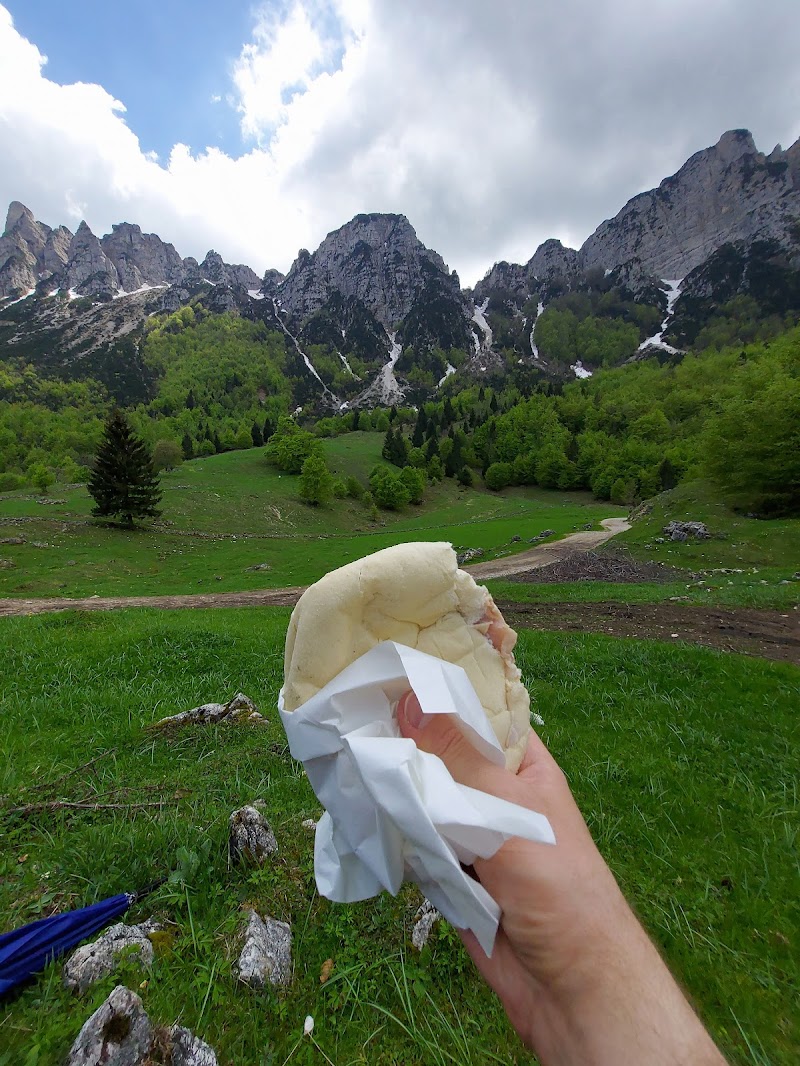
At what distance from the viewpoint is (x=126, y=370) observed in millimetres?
158000

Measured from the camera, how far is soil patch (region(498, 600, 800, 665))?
9.13 m

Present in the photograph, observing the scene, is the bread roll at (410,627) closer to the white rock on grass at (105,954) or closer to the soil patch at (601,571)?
the white rock on grass at (105,954)

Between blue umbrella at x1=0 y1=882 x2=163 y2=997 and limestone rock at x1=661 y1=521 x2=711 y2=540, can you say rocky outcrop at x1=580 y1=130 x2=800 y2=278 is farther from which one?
blue umbrella at x1=0 y1=882 x2=163 y2=997

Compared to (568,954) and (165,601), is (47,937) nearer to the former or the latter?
(568,954)

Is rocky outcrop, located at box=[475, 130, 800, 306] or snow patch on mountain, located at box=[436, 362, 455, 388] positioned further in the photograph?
snow patch on mountain, located at box=[436, 362, 455, 388]

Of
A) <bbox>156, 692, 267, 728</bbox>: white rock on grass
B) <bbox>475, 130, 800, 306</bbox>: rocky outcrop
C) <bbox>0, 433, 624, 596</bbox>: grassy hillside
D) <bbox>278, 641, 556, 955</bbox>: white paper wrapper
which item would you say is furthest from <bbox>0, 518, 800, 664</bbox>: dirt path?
<bbox>475, 130, 800, 306</bbox>: rocky outcrop

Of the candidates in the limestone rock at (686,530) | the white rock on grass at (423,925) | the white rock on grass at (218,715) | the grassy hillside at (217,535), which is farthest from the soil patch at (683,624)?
the grassy hillside at (217,535)

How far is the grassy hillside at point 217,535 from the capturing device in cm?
2352

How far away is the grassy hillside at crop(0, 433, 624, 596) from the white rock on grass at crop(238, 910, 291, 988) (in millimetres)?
20818

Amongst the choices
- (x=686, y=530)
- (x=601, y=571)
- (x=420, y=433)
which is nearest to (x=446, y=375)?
(x=420, y=433)

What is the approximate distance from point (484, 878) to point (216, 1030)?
4.91 ft

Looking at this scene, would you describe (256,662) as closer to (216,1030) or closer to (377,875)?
(216,1030)

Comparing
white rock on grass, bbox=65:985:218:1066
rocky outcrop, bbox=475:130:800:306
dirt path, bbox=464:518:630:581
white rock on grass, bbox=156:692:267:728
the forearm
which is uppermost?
rocky outcrop, bbox=475:130:800:306

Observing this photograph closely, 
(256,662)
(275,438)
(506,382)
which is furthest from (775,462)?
(506,382)
